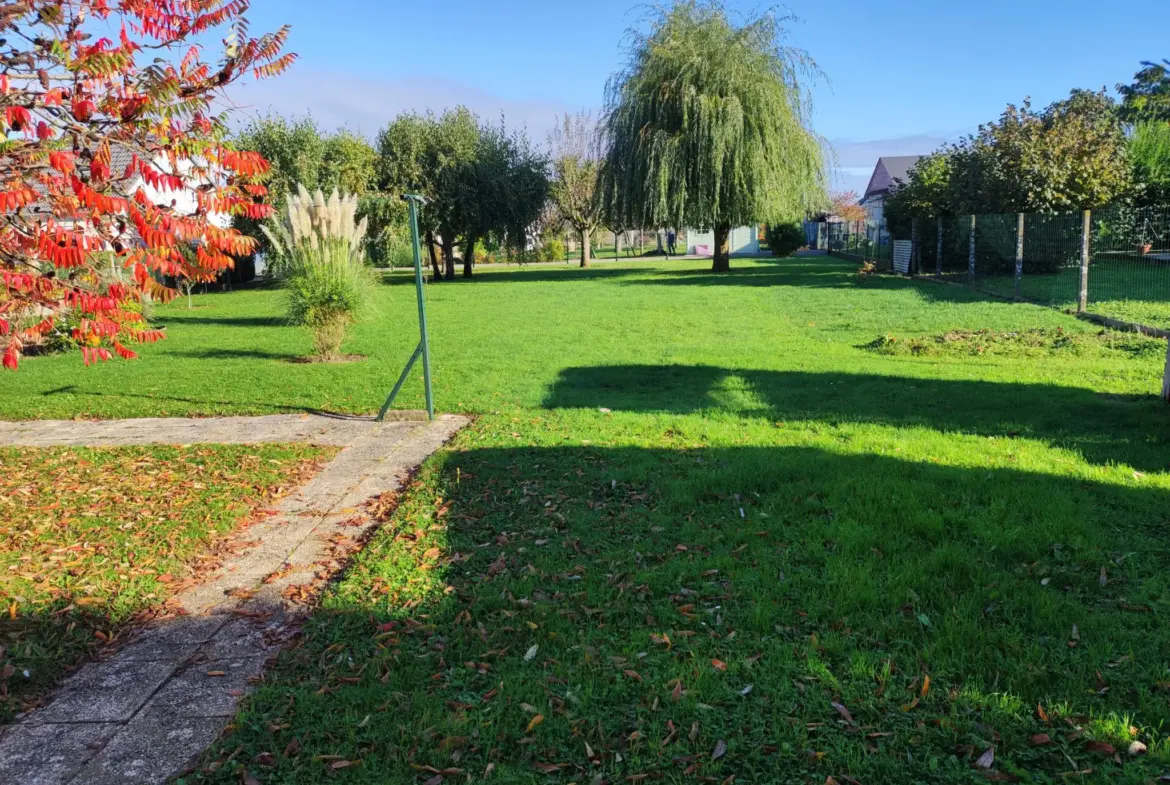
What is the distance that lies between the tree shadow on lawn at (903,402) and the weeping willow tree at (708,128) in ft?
56.5

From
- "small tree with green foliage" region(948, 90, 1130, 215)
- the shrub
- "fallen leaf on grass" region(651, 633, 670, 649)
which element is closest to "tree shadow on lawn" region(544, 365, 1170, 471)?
"fallen leaf on grass" region(651, 633, 670, 649)

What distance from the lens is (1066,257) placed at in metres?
19.6

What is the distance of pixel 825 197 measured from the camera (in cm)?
2838

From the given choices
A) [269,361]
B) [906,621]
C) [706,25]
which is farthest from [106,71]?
[706,25]

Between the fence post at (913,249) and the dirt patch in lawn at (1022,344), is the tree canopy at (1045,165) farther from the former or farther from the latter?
the dirt patch in lawn at (1022,344)

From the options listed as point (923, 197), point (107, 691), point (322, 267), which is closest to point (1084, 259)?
point (322, 267)

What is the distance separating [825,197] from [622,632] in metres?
27.5

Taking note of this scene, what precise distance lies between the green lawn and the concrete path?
0.59ft

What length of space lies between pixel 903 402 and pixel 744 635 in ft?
15.8

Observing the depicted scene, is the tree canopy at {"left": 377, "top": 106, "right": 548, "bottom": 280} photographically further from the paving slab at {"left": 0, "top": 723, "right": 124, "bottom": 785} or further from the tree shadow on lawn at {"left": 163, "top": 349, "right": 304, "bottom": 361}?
the paving slab at {"left": 0, "top": 723, "right": 124, "bottom": 785}

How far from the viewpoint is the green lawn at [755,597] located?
8.56 ft

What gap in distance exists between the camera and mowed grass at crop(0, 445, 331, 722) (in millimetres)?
3445

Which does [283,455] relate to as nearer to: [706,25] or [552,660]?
[552,660]

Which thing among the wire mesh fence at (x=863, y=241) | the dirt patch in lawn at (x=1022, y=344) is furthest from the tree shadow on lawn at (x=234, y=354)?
the wire mesh fence at (x=863, y=241)
